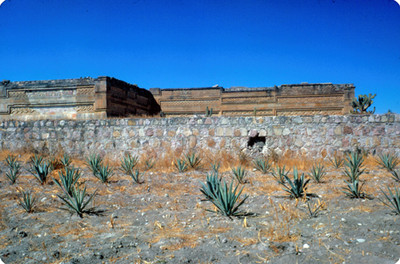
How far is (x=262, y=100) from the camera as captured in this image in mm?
15641

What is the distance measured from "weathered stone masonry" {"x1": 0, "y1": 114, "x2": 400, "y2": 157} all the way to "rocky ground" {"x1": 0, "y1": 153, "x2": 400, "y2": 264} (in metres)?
2.69

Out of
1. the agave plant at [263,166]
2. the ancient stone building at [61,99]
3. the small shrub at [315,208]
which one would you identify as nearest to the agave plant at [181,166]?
the agave plant at [263,166]

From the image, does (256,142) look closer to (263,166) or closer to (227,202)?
(263,166)

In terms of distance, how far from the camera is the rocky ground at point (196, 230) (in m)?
2.63

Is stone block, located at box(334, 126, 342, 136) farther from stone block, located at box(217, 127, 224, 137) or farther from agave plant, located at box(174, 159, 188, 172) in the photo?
agave plant, located at box(174, 159, 188, 172)

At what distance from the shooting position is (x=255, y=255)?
103 inches

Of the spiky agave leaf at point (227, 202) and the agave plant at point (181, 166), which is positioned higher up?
the agave plant at point (181, 166)

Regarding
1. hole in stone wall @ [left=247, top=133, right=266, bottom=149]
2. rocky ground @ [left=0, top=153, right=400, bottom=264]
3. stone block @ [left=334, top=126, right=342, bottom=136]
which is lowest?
rocky ground @ [left=0, top=153, right=400, bottom=264]

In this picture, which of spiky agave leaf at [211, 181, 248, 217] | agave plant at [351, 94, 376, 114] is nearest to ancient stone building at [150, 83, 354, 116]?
agave plant at [351, 94, 376, 114]

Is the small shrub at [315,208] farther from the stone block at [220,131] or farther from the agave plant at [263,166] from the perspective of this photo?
the stone block at [220,131]

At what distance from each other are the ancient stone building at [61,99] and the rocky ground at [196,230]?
256 inches

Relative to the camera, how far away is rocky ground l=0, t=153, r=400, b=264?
2.63 meters

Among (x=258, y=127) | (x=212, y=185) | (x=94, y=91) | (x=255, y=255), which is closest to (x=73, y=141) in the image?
(x=94, y=91)

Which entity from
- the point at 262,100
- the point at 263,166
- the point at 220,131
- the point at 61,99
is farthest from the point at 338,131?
the point at 61,99
